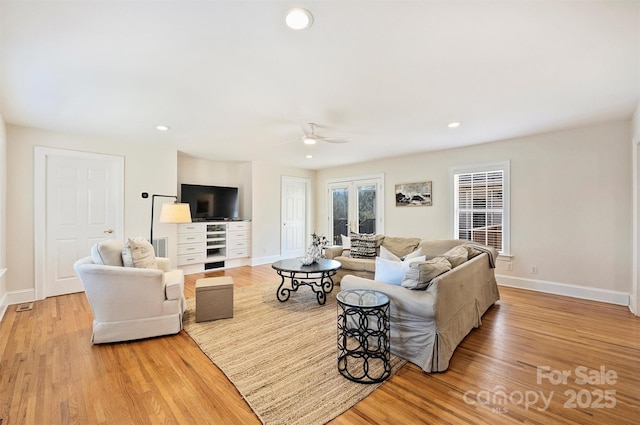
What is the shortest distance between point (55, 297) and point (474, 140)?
6891mm

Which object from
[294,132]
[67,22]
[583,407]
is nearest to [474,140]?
[294,132]

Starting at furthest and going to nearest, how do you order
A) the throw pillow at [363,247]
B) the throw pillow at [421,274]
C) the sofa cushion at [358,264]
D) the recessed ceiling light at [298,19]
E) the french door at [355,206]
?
the french door at [355,206], the throw pillow at [363,247], the sofa cushion at [358,264], the throw pillow at [421,274], the recessed ceiling light at [298,19]

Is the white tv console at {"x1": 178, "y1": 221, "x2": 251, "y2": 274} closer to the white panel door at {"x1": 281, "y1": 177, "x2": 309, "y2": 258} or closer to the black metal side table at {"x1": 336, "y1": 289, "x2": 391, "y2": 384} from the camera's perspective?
the white panel door at {"x1": 281, "y1": 177, "x2": 309, "y2": 258}

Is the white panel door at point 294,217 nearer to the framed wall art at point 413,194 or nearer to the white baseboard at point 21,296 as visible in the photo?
the framed wall art at point 413,194

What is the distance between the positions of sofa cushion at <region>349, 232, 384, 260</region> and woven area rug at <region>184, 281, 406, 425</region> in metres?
1.08

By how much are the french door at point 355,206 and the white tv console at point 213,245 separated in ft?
7.47

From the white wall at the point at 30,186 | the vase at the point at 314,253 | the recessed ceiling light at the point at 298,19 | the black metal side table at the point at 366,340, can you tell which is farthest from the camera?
the vase at the point at 314,253

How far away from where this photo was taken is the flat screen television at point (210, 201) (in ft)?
18.9

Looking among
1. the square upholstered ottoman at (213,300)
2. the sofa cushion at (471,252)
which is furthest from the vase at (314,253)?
the sofa cushion at (471,252)

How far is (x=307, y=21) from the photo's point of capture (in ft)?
5.56

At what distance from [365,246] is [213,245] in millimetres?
3307

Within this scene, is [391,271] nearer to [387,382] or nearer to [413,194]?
[387,382]

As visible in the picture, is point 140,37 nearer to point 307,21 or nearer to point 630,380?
point 307,21

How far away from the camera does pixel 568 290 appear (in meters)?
4.06
